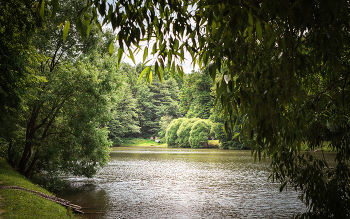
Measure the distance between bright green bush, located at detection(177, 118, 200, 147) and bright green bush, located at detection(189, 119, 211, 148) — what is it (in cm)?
187

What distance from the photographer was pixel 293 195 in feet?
38.5

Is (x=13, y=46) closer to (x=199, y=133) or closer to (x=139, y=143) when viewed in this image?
(x=199, y=133)

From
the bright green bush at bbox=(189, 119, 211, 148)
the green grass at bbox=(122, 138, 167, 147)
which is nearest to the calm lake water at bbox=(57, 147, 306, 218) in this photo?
the bright green bush at bbox=(189, 119, 211, 148)

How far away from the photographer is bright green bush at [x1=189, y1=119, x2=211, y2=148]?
46.8 metres

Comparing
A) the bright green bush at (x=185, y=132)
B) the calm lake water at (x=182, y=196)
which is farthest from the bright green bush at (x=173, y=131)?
the calm lake water at (x=182, y=196)

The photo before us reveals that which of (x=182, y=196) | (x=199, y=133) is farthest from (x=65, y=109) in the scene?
(x=199, y=133)

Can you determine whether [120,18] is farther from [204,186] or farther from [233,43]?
[204,186]

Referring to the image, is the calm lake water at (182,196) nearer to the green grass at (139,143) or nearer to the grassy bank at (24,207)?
the grassy bank at (24,207)

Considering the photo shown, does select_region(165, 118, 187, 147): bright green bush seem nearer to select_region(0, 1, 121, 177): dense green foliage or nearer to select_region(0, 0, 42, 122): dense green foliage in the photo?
select_region(0, 1, 121, 177): dense green foliage

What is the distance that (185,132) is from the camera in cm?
4975

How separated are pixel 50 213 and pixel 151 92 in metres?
63.7

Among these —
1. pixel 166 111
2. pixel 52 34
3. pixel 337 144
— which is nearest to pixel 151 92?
pixel 166 111

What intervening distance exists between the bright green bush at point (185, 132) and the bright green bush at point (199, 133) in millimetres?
1873

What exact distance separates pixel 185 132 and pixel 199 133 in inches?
140
